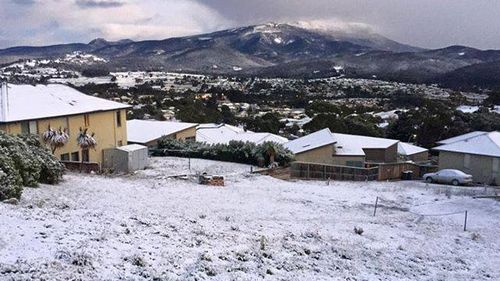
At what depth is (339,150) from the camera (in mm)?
45594

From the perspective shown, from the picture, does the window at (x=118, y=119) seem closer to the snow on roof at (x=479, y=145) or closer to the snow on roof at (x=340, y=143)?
the snow on roof at (x=340, y=143)

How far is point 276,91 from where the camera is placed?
18600 centimetres

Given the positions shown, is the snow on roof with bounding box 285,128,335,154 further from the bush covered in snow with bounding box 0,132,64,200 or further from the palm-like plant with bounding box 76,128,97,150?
the bush covered in snow with bounding box 0,132,64,200

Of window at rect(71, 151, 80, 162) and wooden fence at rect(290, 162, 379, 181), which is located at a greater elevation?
window at rect(71, 151, 80, 162)

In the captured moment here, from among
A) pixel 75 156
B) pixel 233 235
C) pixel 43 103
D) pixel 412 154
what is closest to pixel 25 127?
pixel 43 103

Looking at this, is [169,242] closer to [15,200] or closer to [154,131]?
[15,200]

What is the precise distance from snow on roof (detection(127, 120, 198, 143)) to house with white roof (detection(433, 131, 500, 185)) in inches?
923

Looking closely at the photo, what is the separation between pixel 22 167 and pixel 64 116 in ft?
44.3

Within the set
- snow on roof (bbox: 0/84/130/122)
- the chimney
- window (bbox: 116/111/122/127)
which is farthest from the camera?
window (bbox: 116/111/122/127)

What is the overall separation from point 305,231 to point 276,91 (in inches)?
6671

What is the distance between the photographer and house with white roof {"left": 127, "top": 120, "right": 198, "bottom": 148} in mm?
44938

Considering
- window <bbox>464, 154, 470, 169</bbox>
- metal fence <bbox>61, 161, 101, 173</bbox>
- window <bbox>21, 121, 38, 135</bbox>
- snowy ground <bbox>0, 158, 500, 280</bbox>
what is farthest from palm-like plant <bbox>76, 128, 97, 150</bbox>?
window <bbox>464, 154, 470, 169</bbox>

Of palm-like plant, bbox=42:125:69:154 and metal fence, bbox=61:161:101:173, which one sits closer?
metal fence, bbox=61:161:101:173

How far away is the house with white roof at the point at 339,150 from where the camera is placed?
44281mm
